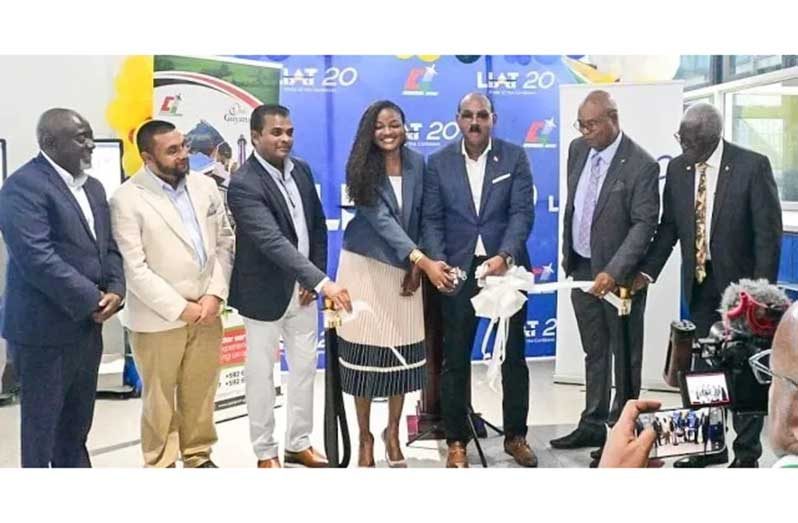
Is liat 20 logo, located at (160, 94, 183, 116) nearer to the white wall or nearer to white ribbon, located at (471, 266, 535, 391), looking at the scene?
the white wall

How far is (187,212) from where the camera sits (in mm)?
3006

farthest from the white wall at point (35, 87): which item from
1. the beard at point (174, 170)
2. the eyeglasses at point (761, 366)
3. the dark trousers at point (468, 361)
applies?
→ the eyeglasses at point (761, 366)

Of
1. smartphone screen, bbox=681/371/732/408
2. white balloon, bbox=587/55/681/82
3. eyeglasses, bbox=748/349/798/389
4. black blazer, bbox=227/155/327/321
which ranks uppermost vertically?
white balloon, bbox=587/55/681/82

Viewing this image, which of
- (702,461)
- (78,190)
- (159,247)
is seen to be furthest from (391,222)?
(702,461)

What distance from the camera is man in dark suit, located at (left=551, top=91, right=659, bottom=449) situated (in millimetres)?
3084

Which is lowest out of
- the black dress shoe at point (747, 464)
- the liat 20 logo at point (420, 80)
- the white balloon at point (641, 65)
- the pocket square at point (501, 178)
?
the black dress shoe at point (747, 464)

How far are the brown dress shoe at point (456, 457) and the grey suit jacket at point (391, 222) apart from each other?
70cm

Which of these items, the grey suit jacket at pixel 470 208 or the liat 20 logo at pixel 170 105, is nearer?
the liat 20 logo at pixel 170 105

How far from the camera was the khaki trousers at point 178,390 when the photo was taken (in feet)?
9.91

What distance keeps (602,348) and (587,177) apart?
64 cm

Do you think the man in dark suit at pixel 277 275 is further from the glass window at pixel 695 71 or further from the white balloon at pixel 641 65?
the glass window at pixel 695 71

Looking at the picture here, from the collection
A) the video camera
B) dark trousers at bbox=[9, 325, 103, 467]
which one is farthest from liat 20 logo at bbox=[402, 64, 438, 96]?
dark trousers at bbox=[9, 325, 103, 467]

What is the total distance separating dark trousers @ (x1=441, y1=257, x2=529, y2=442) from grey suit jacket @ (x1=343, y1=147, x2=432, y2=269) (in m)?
0.24

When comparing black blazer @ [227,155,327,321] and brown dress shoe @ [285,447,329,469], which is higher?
black blazer @ [227,155,327,321]
